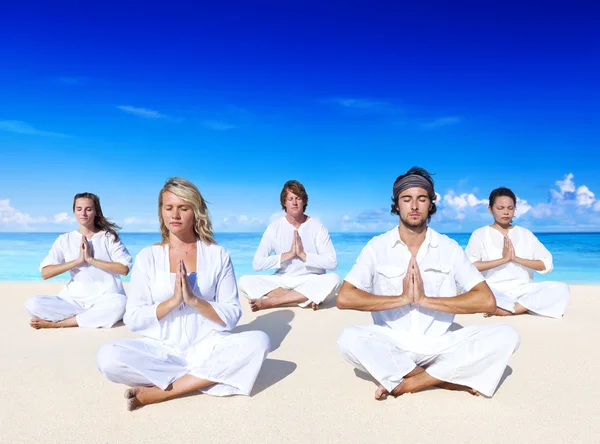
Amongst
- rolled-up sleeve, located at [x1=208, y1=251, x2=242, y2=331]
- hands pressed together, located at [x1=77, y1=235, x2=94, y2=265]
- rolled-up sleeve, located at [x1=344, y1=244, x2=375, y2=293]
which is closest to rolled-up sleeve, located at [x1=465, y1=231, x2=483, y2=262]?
rolled-up sleeve, located at [x1=344, y1=244, x2=375, y2=293]

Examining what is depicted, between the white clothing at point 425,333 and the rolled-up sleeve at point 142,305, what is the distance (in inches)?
52.6

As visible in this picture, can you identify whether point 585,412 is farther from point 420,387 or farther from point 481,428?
point 420,387

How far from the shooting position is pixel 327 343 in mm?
4770

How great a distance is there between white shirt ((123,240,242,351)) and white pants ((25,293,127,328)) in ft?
7.91

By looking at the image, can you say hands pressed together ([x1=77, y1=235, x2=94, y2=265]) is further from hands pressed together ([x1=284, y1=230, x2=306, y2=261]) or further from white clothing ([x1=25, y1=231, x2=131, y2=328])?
hands pressed together ([x1=284, y1=230, x2=306, y2=261])

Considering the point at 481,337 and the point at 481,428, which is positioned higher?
the point at 481,337

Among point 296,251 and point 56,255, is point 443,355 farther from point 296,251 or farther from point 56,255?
point 56,255

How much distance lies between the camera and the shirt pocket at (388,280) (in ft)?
11.4

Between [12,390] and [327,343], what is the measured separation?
271 cm

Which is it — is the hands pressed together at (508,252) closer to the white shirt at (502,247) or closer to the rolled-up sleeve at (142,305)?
the white shirt at (502,247)

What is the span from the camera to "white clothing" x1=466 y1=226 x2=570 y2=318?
6059 millimetres

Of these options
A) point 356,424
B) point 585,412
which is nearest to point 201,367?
Answer: point 356,424

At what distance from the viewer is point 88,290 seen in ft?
19.1

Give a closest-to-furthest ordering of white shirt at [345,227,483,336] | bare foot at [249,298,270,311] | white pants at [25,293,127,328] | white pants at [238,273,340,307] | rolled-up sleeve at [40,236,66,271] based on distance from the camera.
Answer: white shirt at [345,227,483,336], white pants at [25,293,127,328], rolled-up sleeve at [40,236,66,271], bare foot at [249,298,270,311], white pants at [238,273,340,307]
